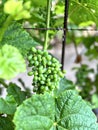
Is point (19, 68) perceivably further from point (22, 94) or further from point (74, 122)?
point (22, 94)

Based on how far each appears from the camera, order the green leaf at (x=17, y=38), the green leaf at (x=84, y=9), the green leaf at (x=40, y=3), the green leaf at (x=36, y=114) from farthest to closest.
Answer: the green leaf at (x=40, y=3) < the green leaf at (x=84, y=9) < the green leaf at (x=17, y=38) < the green leaf at (x=36, y=114)

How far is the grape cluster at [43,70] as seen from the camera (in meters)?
0.86

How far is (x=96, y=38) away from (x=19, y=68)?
1.23 metres

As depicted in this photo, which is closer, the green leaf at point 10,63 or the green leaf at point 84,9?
the green leaf at point 10,63

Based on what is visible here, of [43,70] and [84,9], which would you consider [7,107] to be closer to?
[43,70]

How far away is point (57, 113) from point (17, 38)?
20 cm

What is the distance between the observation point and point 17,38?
3.00 feet

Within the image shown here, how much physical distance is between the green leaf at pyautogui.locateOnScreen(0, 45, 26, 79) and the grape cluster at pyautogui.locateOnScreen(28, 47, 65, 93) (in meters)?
0.18

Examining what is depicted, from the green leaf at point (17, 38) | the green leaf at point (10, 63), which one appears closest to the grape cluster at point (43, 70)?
the green leaf at point (17, 38)

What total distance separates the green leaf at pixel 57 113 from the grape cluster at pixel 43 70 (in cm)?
4

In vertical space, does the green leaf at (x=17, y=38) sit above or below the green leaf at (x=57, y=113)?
above

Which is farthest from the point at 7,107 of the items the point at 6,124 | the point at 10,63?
the point at 10,63

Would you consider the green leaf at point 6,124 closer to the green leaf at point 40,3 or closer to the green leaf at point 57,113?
the green leaf at point 57,113

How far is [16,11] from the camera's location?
0.63 m
